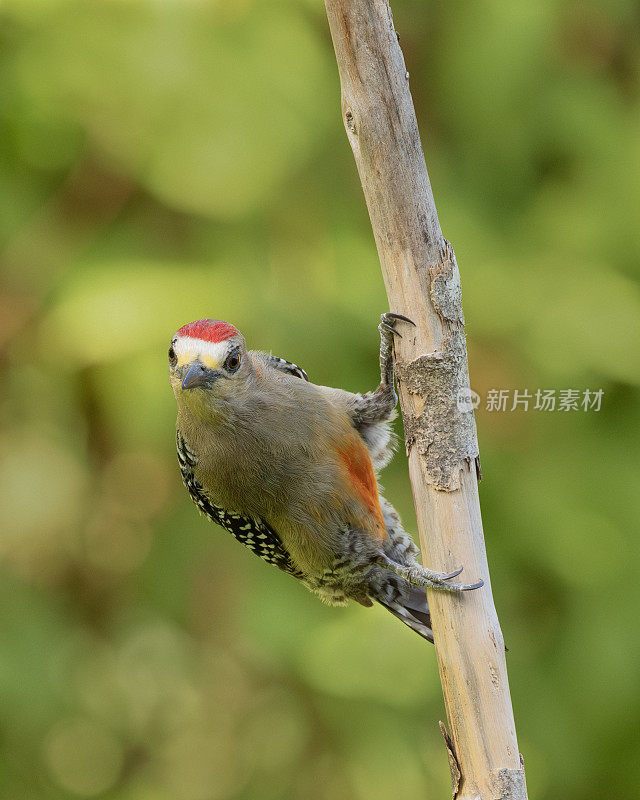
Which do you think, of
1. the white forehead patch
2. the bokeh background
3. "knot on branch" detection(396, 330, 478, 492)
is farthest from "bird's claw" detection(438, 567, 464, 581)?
the bokeh background

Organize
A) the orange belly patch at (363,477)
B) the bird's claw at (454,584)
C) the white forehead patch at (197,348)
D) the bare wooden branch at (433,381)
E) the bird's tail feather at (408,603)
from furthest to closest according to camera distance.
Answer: the bird's tail feather at (408,603) < the orange belly patch at (363,477) < the white forehead patch at (197,348) < the bird's claw at (454,584) < the bare wooden branch at (433,381)

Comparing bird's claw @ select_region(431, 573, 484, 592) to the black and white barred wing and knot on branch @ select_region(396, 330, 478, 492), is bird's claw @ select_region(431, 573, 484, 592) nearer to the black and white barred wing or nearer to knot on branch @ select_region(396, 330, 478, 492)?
knot on branch @ select_region(396, 330, 478, 492)

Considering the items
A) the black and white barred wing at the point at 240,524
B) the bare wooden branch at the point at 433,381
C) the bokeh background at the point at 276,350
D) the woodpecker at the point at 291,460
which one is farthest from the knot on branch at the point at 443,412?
the bokeh background at the point at 276,350

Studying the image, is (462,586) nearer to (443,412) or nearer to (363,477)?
(443,412)

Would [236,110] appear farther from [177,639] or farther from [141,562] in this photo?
[177,639]

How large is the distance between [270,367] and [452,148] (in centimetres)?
196

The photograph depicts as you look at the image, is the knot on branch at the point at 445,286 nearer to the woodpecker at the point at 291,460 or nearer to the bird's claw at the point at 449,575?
the woodpecker at the point at 291,460

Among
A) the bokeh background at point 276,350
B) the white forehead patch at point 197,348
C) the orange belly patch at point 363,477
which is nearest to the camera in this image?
the white forehead patch at point 197,348

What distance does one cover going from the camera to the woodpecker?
271cm

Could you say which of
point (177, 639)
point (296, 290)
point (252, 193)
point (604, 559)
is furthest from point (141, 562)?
point (604, 559)

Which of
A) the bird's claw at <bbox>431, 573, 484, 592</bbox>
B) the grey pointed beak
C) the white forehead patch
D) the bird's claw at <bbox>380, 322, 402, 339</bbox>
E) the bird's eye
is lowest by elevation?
the bird's claw at <bbox>431, 573, 484, 592</bbox>

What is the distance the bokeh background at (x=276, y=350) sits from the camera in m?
4.14

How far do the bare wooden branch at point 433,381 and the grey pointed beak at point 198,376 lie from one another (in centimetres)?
55

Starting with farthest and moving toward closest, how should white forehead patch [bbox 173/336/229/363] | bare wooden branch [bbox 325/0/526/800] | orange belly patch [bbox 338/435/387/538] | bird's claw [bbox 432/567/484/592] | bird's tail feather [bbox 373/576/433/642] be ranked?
bird's tail feather [bbox 373/576/433/642]
orange belly patch [bbox 338/435/387/538]
white forehead patch [bbox 173/336/229/363]
bird's claw [bbox 432/567/484/592]
bare wooden branch [bbox 325/0/526/800]
